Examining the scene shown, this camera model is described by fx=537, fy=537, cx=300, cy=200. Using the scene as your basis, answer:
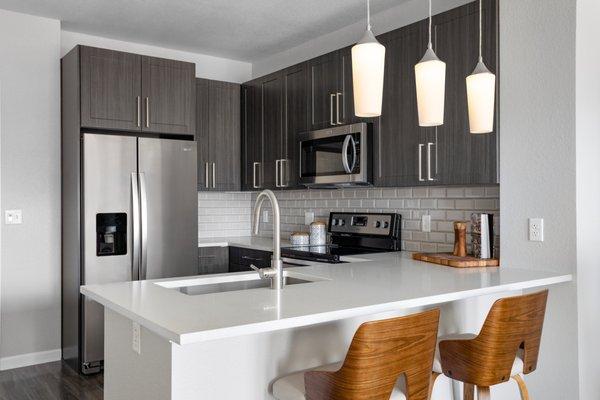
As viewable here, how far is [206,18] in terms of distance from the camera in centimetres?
394

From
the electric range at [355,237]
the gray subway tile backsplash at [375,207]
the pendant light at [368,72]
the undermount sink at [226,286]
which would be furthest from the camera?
the electric range at [355,237]

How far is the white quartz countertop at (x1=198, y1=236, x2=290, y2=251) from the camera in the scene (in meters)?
4.25

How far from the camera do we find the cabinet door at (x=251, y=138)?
4.61 metres

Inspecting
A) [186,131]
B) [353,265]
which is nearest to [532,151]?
[353,265]

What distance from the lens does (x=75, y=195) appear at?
3721 mm

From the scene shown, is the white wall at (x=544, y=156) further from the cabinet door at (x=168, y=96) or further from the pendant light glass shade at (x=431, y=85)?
the cabinet door at (x=168, y=96)

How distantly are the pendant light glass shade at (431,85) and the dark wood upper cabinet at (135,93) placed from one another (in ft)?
8.88

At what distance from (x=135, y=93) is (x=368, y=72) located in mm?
2729

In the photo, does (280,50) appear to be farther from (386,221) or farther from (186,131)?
(386,221)

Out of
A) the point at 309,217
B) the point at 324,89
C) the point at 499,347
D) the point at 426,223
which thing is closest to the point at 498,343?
the point at 499,347

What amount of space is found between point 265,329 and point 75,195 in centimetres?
266

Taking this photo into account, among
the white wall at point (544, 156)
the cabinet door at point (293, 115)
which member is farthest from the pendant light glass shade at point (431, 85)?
the cabinet door at point (293, 115)

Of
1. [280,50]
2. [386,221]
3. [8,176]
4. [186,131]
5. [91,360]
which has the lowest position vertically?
[91,360]

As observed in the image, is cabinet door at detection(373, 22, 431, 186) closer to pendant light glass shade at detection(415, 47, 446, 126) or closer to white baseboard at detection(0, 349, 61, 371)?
pendant light glass shade at detection(415, 47, 446, 126)
